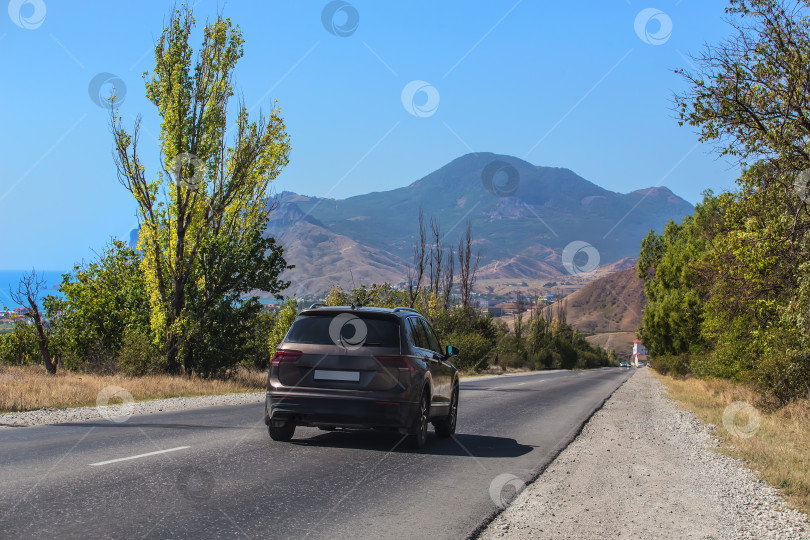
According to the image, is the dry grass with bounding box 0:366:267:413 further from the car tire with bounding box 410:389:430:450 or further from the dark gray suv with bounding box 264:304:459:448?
the car tire with bounding box 410:389:430:450

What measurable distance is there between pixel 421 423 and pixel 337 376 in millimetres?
1381

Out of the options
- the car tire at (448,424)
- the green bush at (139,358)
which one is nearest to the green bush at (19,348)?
the green bush at (139,358)

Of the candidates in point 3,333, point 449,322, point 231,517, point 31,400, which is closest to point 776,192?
point 231,517

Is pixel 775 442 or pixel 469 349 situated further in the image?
pixel 469 349

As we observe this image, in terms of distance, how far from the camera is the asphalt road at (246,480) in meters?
5.79

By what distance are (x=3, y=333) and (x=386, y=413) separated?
28702 mm

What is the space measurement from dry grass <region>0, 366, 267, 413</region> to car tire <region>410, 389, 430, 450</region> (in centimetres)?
837

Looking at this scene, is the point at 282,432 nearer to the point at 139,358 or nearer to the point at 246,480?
the point at 246,480

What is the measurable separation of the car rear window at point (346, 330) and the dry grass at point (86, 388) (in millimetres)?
7490

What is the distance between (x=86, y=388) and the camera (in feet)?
58.6

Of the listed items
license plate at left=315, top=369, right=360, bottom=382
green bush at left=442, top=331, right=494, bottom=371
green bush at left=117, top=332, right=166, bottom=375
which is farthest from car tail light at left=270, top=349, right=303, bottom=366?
green bush at left=442, top=331, right=494, bottom=371

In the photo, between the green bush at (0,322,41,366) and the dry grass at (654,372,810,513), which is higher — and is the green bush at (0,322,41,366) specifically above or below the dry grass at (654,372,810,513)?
above

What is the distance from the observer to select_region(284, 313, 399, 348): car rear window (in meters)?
9.92

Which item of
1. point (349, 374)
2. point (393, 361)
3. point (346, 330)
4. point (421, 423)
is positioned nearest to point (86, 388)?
point (346, 330)
